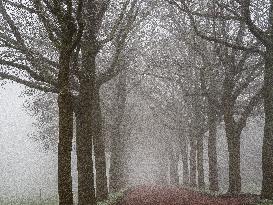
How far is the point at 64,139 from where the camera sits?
11789 millimetres

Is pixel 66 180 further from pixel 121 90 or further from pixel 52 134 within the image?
pixel 52 134

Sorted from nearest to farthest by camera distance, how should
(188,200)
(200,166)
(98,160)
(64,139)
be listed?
1. (64,139)
2. (188,200)
3. (98,160)
4. (200,166)

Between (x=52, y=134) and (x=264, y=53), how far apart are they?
92.1ft

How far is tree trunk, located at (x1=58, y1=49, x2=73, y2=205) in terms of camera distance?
38.3ft

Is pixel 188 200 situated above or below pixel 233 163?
below

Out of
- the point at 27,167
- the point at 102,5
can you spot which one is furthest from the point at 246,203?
A: the point at 27,167

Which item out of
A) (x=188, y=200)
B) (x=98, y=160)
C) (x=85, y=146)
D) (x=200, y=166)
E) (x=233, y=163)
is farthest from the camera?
(x=200, y=166)

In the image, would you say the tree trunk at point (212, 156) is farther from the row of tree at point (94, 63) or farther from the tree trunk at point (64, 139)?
the tree trunk at point (64, 139)

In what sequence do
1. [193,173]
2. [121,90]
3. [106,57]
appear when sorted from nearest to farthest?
1. [106,57]
2. [121,90]
3. [193,173]

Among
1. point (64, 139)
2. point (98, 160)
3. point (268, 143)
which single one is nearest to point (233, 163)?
point (268, 143)

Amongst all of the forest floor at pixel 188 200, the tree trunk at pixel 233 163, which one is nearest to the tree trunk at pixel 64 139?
the forest floor at pixel 188 200

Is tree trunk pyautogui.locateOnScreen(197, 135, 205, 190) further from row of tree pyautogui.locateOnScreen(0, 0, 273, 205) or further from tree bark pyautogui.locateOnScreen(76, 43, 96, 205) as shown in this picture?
tree bark pyautogui.locateOnScreen(76, 43, 96, 205)

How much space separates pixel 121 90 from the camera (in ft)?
118

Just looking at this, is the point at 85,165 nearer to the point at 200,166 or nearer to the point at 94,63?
the point at 94,63
